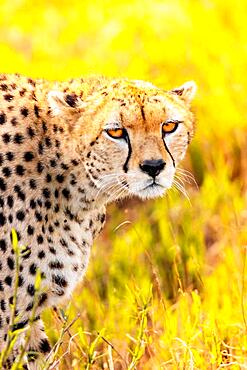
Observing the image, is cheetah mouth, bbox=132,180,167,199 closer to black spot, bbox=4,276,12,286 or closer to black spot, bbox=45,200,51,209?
black spot, bbox=45,200,51,209

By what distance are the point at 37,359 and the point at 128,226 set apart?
7.13 ft

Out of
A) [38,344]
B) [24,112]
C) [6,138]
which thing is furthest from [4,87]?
[38,344]

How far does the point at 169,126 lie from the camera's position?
417 cm

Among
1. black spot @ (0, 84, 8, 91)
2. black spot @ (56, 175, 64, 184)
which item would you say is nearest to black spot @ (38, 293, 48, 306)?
black spot @ (56, 175, 64, 184)

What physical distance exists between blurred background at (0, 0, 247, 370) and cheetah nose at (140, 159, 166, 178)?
0.40m

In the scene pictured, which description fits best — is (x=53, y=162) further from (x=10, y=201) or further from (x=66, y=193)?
(x=10, y=201)

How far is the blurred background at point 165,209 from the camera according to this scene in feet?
14.6

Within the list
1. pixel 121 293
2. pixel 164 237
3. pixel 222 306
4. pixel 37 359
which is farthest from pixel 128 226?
pixel 37 359

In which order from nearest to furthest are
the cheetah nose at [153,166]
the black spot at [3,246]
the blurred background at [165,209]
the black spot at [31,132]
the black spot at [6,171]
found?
the cheetah nose at [153,166] < the black spot at [3,246] < the black spot at [6,171] < the black spot at [31,132] < the blurred background at [165,209]

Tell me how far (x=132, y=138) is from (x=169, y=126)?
0.65 ft

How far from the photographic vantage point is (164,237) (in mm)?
6125

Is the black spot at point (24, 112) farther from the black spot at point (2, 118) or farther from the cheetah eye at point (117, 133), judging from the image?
the cheetah eye at point (117, 133)

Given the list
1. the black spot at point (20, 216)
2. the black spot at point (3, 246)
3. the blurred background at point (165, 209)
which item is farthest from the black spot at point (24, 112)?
the blurred background at point (165, 209)

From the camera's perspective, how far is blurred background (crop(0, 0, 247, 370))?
14.6 feet
